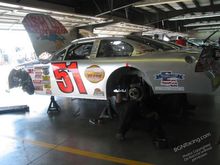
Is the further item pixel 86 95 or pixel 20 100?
pixel 20 100

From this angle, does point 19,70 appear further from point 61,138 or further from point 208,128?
point 208,128

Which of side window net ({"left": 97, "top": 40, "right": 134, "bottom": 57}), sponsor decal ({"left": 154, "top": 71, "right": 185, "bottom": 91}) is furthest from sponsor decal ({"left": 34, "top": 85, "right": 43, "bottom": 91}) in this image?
sponsor decal ({"left": 154, "top": 71, "right": 185, "bottom": 91})

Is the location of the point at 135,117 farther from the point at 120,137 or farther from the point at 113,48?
the point at 113,48

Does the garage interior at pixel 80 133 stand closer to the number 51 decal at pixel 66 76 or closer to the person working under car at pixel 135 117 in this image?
the person working under car at pixel 135 117

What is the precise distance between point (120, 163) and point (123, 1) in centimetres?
776

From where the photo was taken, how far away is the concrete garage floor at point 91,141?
3.60 meters

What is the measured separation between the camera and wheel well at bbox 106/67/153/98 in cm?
498

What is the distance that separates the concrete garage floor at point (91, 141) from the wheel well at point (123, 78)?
0.72 m

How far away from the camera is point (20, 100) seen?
8336 mm

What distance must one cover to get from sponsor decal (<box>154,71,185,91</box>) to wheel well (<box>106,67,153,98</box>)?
0.48 meters

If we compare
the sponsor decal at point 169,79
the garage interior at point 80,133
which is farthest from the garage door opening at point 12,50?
the sponsor decal at point 169,79

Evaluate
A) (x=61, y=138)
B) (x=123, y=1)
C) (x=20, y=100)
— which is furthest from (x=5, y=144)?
Answer: (x=123, y=1)

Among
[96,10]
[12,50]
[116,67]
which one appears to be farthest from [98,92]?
[12,50]

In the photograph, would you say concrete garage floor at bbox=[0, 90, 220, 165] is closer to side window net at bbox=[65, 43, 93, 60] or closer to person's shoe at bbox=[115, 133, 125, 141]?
person's shoe at bbox=[115, 133, 125, 141]
